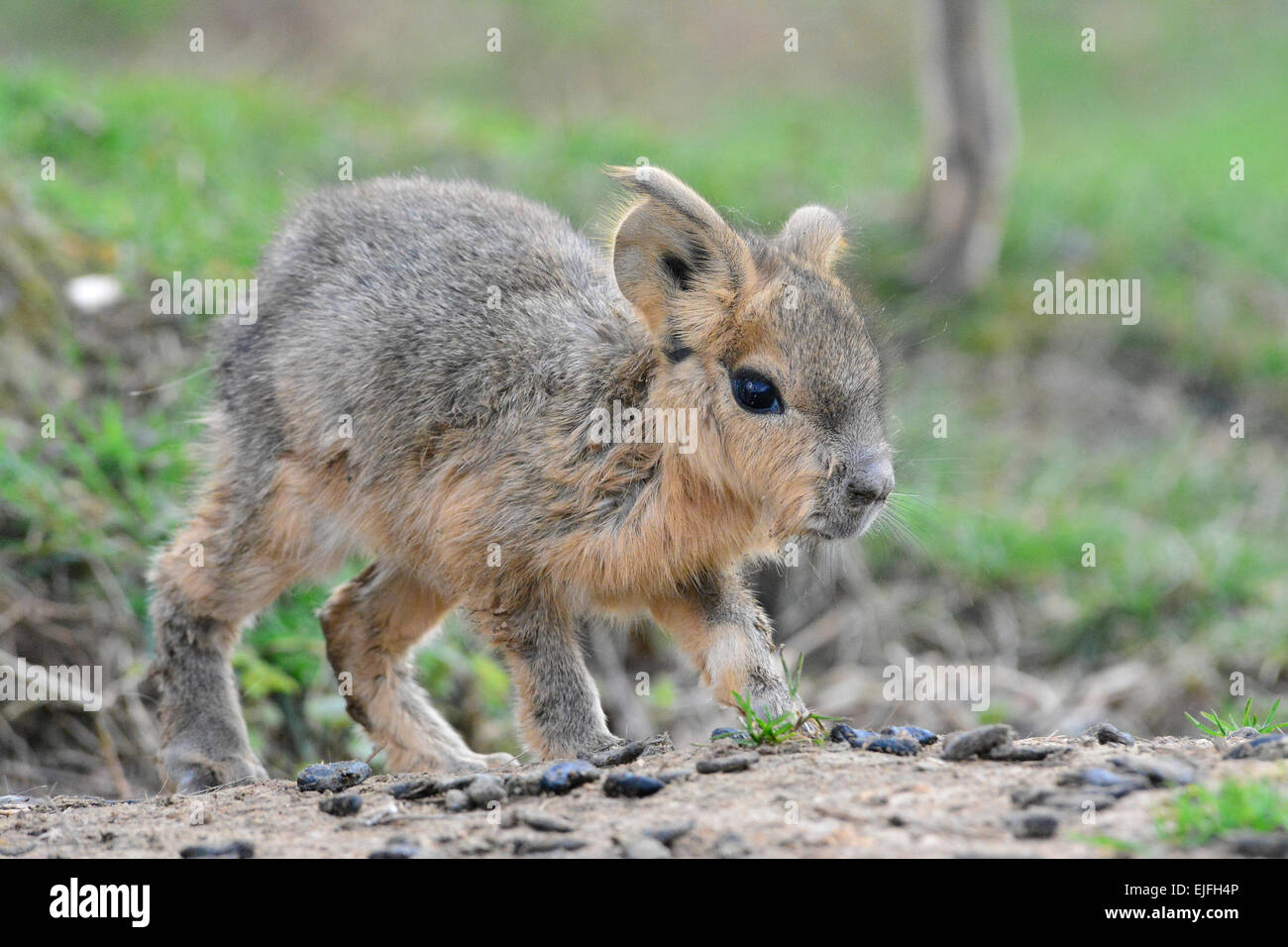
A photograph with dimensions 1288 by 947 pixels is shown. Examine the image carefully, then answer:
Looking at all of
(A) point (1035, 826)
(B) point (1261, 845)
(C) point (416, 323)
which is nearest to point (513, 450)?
(C) point (416, 323)

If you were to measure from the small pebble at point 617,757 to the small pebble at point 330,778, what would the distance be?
776 millimetres

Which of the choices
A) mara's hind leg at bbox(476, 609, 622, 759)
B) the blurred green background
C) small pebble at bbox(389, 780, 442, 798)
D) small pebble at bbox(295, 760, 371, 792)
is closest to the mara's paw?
the blurred green background

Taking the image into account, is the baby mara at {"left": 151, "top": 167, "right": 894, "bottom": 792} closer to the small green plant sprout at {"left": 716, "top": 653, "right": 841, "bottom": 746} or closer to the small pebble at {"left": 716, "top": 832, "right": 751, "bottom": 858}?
the small green plant sprout at {"left": 716, "top": 653, "right": 841, "bottom": 746}

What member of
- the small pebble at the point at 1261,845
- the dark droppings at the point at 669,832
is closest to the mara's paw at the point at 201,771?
the dark droppings at the point at 669,832

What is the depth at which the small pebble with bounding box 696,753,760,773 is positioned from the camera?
167 inches

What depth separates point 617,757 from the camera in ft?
14.9

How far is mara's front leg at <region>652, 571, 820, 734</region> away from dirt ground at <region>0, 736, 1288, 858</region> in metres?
0.47

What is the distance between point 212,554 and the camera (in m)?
5.95

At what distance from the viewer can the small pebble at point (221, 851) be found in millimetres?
3727

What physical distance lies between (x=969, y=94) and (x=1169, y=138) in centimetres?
746

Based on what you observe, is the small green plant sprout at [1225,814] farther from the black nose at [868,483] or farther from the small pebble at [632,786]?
the black nose at [868,483]

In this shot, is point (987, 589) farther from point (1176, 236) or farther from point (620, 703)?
point (1176, 236)

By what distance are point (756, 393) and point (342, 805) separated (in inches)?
77.4

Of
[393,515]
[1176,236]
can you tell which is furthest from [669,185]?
[1176,236]
